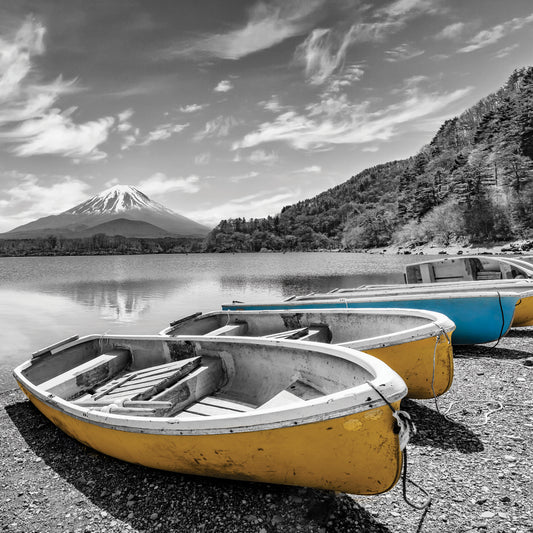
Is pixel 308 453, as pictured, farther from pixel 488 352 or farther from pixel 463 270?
pixel 463 270

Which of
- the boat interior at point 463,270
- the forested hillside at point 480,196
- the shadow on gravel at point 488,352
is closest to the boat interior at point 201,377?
the shadow on gravel at point 488,352

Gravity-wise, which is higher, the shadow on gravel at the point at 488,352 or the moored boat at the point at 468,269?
the moored boat at the point at 468,269

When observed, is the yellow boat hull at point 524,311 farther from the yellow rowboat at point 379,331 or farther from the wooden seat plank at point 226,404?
the wooden seat plank at point 226,404

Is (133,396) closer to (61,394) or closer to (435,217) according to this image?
(61,394)

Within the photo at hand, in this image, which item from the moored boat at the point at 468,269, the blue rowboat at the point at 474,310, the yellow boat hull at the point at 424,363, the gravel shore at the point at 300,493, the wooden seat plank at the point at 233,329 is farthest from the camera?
the moored boat at the point at 468,269

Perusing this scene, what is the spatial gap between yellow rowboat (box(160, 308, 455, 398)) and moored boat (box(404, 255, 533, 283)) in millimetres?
9990

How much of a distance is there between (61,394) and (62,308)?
81.9ft

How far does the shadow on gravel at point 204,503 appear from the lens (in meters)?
4.38

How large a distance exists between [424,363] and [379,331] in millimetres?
1801

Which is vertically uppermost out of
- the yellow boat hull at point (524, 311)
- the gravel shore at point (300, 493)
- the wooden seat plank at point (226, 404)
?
the wooden seat plank at point (226, 404)

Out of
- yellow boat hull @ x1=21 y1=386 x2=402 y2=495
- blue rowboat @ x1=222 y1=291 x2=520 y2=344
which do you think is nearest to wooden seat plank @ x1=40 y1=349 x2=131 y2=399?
yellow boat hull @ x1=21 y1=386 x2=402 y2=495

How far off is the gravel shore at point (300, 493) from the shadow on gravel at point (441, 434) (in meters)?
0.02

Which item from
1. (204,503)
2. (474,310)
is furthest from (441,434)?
(474,310)

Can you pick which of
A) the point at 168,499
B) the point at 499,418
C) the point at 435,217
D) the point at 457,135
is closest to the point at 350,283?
the point at 499,418
